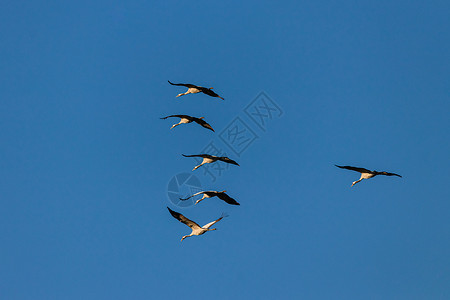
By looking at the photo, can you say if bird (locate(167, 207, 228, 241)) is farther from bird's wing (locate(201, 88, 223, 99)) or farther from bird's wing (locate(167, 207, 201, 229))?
bird's wing (locate(201, 88, 223, 99))

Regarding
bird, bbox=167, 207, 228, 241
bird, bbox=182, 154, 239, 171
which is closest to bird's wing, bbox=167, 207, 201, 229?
bird, bbox=167, 207, 228, 241

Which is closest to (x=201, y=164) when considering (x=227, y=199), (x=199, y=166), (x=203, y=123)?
(x=199, y=166)

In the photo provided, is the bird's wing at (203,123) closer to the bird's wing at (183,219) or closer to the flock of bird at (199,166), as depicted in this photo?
the flock of bird at (199,166)

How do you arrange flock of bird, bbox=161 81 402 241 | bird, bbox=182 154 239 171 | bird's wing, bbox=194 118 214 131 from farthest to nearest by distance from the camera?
bird's wing, bbox=194 118 214 131 → bird, bbox=182 154 239 171 → flock of bird, bbox=161 81 402 241

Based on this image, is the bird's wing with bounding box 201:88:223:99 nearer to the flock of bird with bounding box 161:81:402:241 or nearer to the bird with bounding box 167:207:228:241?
the flock of bird with bounding box 161:81:402:241

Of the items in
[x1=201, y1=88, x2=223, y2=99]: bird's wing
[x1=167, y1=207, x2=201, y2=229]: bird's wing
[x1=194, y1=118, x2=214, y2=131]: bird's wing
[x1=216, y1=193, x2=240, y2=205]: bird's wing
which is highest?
[x1=201, y1=88, x2=223, y2=99]: bird's wing

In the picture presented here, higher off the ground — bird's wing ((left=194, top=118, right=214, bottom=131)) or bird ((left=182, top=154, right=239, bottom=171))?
bird's wing ((left=194, top=118, right=214, bottom=131))

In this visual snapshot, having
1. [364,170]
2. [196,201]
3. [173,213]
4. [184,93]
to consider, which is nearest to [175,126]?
[184,93]

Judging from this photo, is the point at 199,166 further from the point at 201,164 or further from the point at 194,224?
the point at 194,224

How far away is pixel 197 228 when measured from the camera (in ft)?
143

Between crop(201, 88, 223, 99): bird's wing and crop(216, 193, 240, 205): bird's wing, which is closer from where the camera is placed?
crop(216, 193, 240, 205): bird's wing

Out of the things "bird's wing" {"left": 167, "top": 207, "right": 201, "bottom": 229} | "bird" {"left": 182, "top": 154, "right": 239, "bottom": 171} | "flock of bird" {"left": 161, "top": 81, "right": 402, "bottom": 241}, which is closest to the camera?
"bird's wing" {"left": 167, "top": 207, "right": 201, "bottom": 229}

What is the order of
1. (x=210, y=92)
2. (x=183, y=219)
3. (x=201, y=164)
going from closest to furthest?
(x=183, y=219) → (x=210, y=92) → (x=201, y=164)

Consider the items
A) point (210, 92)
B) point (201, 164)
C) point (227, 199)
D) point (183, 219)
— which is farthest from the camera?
point (201, 164)
